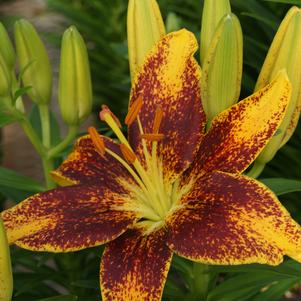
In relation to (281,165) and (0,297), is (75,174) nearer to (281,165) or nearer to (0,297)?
(0,297)

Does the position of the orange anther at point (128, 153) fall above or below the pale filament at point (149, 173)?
above

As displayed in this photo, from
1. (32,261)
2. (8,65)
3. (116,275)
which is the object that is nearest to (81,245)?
(116,275)

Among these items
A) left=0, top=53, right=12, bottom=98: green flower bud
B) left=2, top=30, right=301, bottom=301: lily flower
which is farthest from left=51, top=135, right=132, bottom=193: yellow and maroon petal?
left=0, top=53, right=12, bottom=98: green flower bud

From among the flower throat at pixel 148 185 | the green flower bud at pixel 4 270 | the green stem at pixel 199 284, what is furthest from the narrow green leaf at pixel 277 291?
the green flower bud at pixel 4 270

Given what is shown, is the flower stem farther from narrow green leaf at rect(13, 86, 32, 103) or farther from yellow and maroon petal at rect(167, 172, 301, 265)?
yellow and maroon petal at rect(167, 172, 301, 265)

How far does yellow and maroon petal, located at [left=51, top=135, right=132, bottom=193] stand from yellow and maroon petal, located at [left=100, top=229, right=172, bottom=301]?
2.7 inches

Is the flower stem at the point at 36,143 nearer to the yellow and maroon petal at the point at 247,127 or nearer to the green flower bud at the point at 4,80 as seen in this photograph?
the green flower bud at the point at 4,80

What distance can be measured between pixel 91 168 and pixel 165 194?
0.08 meters

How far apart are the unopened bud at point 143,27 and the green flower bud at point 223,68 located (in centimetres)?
6

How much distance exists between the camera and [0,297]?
1.91ft

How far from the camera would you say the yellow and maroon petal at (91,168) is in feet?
2.18

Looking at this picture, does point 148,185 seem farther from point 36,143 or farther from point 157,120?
point 36,143

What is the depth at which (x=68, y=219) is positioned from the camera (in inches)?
24.4

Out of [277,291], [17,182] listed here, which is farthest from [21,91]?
[277,291]
